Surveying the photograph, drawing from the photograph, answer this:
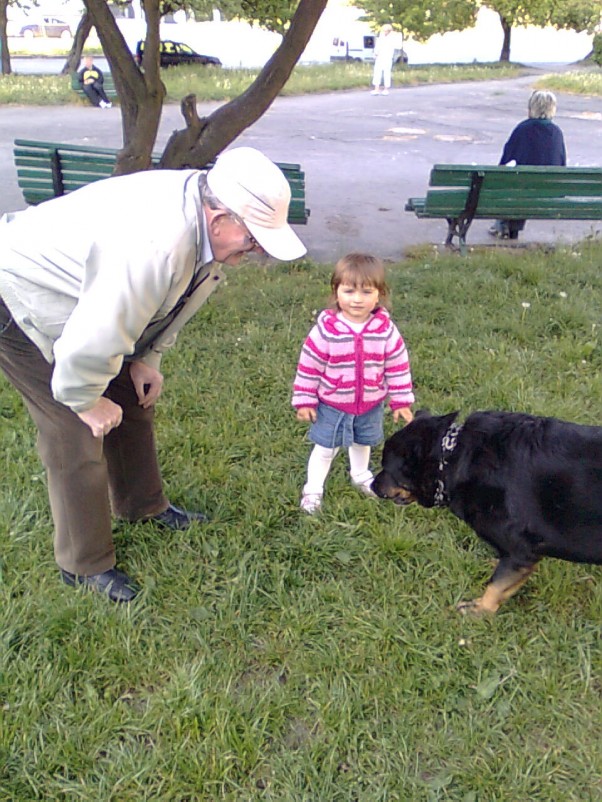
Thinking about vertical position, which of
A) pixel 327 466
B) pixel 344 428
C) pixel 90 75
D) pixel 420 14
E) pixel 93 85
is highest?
pixel 420 14

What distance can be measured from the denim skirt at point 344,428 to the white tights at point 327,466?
53 mm

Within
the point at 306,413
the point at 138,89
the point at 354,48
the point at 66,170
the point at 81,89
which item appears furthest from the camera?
the point at 354,48

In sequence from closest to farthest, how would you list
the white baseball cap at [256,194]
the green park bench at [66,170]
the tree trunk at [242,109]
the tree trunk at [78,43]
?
the white baseball cap at [256,194] → the tree trunk at [242,109] → the green park bench at [66,170] → the tree trunk at [78,43]

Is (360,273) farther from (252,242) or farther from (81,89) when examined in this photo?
(81,89)

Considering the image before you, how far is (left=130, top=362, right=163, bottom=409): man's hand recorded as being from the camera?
2.96 meters

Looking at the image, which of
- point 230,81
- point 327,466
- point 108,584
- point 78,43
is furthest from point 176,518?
point 78,43

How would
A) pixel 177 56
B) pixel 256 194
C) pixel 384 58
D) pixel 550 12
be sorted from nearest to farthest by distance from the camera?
pixel 256 194
pixel 384 58
pixel 177 56
pixel 550 12

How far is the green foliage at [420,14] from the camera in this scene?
34.4 metres

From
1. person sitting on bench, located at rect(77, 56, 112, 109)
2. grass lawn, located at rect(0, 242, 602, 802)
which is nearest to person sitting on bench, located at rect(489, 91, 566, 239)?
grass lawn, located at rect(0, 242, 602, 802)

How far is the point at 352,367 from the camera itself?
3201mm

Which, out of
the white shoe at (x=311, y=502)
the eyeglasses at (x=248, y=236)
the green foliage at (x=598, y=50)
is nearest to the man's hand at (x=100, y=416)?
the eyeglasses at (x=248, y=236)

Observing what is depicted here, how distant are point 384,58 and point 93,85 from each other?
29.4 ft

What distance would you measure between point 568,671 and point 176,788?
148cm

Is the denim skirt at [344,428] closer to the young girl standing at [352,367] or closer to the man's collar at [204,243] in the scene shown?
the young girl standing at [352,367]
